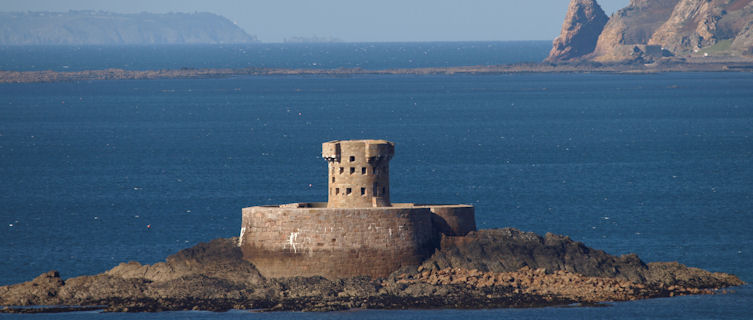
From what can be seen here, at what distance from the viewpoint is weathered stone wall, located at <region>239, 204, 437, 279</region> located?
6191 cm

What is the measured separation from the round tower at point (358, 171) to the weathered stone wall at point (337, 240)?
2101mm

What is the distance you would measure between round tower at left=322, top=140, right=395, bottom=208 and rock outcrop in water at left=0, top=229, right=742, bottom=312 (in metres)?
3.67

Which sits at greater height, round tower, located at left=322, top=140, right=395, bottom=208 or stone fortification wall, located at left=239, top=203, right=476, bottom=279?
round tower, located at left=322, top=140, right=395, bottom=208

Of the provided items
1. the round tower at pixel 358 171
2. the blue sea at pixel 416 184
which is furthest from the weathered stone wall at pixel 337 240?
the blue sea at pixel 416 184

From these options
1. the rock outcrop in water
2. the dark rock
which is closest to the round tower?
the dark rock

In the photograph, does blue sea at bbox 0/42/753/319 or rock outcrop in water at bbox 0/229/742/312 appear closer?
rock outcrop in water at bbox 0/229/742/312

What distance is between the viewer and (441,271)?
62875 millimetres

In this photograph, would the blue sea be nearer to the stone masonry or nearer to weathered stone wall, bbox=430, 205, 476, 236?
the stone masonry

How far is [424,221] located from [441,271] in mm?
2234

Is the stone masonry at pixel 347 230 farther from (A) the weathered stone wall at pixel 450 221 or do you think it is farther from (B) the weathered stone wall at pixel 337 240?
(A) the weathered stone wall at pixel 450 221

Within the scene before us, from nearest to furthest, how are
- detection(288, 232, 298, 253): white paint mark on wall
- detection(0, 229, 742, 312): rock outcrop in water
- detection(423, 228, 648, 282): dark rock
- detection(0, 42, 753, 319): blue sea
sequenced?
detection(0, 229, 742, 312): rock outcrop in water, detection(288, 232, 298, 253): white paint mark on wall, detection(423, 228, 648, 282): dark rock, detection(0, 42, 753, 319): blue sea

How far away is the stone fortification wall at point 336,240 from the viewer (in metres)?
61.9

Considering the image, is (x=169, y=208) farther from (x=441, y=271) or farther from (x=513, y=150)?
(x=513, y=150)

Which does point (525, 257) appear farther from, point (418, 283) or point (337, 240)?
point (337, 240)
